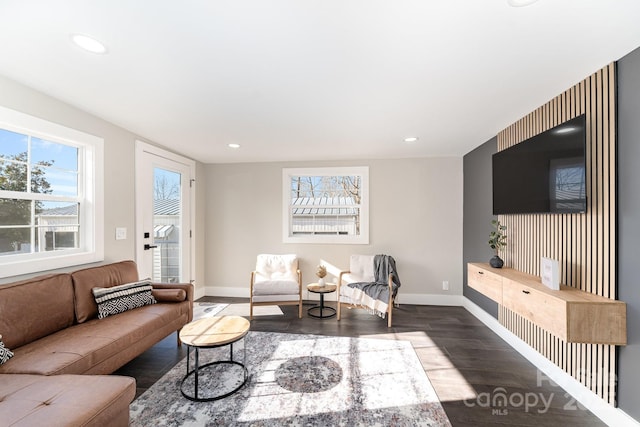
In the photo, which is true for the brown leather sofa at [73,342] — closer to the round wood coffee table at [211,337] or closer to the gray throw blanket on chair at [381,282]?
the round wood coffee table at [211,337]

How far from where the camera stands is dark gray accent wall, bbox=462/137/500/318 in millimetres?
3299

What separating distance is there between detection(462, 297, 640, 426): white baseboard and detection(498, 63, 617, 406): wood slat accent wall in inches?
2.2

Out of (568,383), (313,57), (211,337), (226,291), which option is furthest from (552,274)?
(226,291)

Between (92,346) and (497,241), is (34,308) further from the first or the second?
(497,241)

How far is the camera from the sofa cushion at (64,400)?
117 cm

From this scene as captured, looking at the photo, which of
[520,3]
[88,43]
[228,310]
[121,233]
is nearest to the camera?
[520,3]

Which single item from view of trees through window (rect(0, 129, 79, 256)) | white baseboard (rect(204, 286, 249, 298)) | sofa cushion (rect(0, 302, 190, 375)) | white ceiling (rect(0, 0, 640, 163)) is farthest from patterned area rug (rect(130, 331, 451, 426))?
white ceiling (rect(0, 0, 640, 163))

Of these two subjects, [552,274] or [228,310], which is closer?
[552,274]

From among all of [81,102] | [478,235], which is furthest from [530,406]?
[81,102]

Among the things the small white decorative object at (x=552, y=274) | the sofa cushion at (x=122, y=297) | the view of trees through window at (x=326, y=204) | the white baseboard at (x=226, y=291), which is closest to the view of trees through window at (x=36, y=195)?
the sofa cushion at (x=122, y=297)

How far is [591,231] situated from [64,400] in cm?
327

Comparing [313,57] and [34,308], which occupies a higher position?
[313,57]

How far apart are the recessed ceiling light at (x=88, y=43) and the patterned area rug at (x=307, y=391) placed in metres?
2.35

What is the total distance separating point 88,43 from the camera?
154cm
